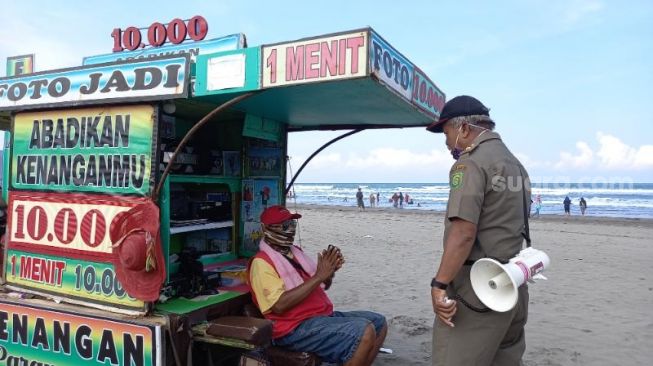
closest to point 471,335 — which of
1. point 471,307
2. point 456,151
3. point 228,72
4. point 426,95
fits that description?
point 471,307

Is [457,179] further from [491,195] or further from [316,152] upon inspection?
[316,152]

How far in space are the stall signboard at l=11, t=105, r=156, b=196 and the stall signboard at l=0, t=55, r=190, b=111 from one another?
0.10m

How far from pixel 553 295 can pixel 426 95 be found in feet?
19.5

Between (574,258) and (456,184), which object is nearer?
(456,184)

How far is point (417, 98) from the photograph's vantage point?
3.46 meters

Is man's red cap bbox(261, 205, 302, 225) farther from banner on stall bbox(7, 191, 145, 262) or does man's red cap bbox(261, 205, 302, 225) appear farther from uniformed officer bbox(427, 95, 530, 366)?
uniformed officer bbox(427, 95, 530, 366)

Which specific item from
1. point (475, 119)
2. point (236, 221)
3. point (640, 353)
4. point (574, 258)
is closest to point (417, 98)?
point (475, 119)

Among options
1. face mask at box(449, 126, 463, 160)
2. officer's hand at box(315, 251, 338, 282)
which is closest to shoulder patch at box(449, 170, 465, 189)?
face mask at box(449, 126, 463, 160)

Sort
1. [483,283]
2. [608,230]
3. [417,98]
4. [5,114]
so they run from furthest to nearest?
[608,230] < [5,114] < [417,98] < [483,283]

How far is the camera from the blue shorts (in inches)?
129

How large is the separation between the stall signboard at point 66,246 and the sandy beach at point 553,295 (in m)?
2.69

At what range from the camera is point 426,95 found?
366 centimetres

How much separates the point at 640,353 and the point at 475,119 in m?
4.19

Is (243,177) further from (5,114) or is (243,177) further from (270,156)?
(5,114)
